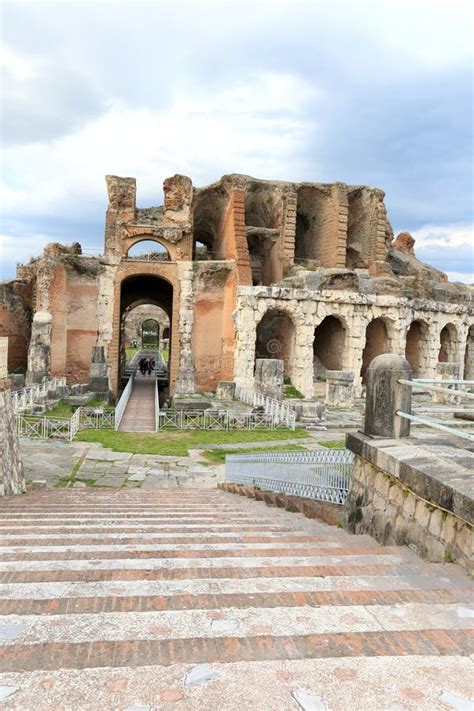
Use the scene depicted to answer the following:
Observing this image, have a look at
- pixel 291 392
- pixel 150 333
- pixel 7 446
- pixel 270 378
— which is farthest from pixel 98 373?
pixel 150 333

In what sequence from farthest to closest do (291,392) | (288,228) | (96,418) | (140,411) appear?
(288,228)
(291,392)
(140,411)
(96,418)

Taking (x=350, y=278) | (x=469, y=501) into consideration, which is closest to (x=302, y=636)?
(x=469, y=501)

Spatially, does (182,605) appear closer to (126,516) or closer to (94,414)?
(126,516)

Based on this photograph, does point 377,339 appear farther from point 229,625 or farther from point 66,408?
point 229,625

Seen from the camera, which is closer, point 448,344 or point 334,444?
point 334,444

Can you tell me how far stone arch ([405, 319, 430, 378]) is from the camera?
88.6 ft

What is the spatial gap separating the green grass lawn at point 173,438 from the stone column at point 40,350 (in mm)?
6714

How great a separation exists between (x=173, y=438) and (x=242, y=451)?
2.41 metres

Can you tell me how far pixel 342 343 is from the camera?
2573cm

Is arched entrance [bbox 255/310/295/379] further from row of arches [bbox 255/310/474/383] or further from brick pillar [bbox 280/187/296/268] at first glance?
brick pillar [bbox 280/187/296/268]

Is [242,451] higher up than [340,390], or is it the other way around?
[340,390]

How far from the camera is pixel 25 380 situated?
2128 centimetres

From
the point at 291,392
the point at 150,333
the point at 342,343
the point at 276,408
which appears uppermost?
the point at 150,333

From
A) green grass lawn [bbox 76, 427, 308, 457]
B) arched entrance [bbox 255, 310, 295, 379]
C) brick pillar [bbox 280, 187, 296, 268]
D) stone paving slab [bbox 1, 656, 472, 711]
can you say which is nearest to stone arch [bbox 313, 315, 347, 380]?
arched entrance [bbox 255, 310, 295, 379]
